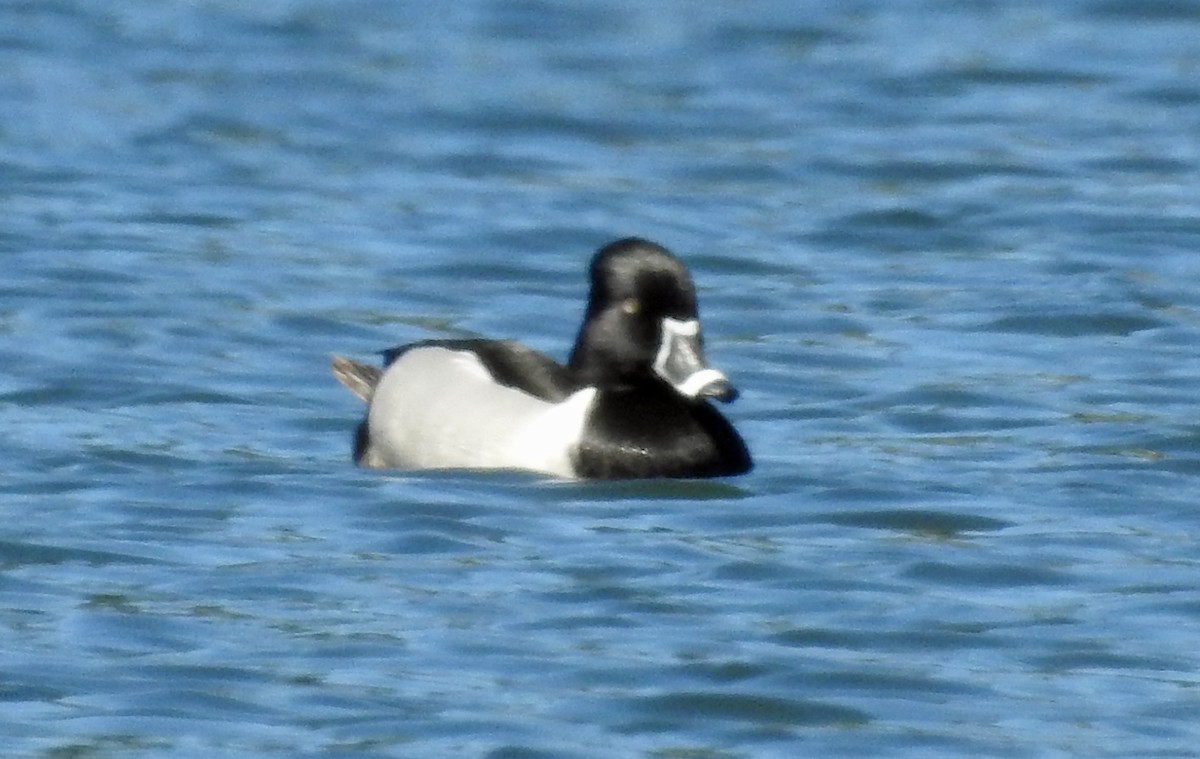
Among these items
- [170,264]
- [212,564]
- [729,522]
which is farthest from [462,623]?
[170,264]

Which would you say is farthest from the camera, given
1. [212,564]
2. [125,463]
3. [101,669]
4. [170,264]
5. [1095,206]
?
[1095,206]

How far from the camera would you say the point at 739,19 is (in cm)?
2048

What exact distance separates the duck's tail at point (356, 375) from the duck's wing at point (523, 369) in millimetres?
553

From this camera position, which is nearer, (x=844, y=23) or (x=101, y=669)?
(x=101, y=669)

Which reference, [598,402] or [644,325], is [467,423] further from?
[644,325]

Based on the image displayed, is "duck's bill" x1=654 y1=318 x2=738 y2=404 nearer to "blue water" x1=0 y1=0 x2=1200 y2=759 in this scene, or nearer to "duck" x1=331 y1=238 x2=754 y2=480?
"duck" x1=331 y1=238 x2=754 y2=480

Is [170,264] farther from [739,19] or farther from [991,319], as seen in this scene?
[739,19]

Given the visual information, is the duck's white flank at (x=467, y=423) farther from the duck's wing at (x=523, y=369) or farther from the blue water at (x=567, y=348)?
the blue water at (x=567, y=348)

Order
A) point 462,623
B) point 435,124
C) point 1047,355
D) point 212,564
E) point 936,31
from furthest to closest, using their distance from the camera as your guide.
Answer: point 936,31 < point 435,124 < point 1047,355 < point 212,564 < point 462,623

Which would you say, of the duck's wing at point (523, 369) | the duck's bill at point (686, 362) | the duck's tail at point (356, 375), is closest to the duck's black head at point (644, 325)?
the duck's bill at point (686, 362)

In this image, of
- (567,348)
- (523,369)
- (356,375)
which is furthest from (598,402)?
(567,348)

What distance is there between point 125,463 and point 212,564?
63.0 inches

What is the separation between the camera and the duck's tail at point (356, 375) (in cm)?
1107

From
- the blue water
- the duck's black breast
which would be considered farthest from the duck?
the blue water
